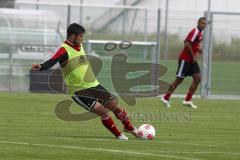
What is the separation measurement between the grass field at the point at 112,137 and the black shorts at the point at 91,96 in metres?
0.59

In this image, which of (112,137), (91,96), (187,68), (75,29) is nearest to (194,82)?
(187,68)

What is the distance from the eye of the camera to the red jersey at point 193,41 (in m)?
24.5

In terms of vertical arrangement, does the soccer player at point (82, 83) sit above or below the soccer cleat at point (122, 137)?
above

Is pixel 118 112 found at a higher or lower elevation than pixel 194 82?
higher

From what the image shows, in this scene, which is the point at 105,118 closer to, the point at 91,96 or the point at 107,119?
the point at 107,119

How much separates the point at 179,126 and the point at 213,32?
496 inches

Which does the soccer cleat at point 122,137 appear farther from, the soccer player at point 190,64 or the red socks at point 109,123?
the soccer player at point 190,64

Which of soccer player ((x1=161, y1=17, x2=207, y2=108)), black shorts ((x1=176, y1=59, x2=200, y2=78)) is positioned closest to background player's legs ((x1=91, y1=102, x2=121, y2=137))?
soccer player ((x1=161, y1=17, x2=207, y2=108))

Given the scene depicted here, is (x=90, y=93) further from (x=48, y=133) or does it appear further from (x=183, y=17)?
(x=183, y=17)

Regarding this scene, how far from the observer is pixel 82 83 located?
15.8m

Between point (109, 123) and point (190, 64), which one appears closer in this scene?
point (109, 123)

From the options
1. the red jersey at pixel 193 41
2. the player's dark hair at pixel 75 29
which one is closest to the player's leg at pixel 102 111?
the player's dark hair at pixel 75 29

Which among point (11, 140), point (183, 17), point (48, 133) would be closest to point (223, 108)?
point (183, 17)

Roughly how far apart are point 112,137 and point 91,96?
2.68ft
